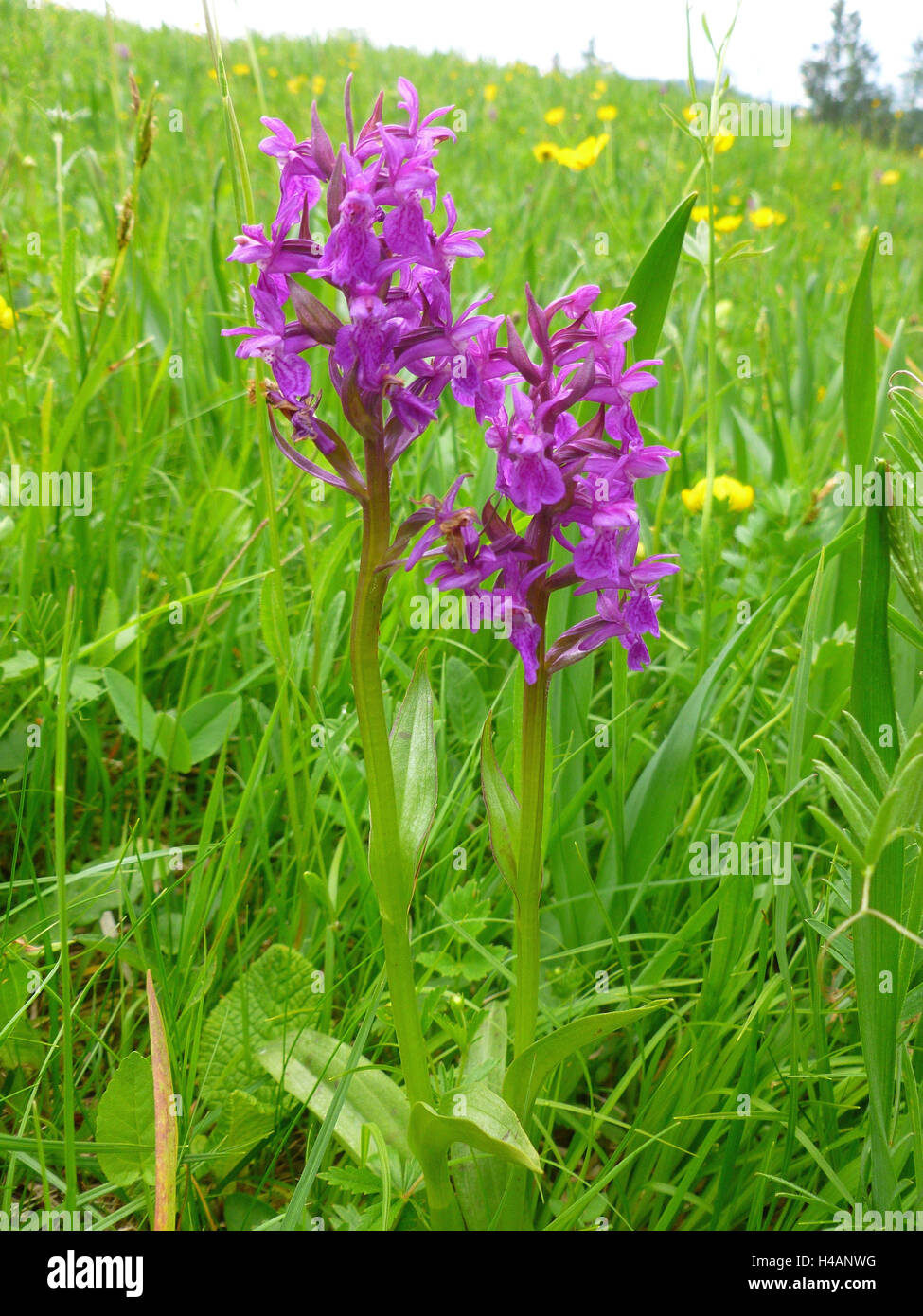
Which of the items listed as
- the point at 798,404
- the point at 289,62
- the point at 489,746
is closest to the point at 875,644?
the point at 489,746

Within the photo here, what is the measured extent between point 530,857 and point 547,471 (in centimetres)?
53

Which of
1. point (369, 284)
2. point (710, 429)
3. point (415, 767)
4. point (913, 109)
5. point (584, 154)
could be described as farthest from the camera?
point (913, 109)

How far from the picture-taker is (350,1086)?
153 centimetres

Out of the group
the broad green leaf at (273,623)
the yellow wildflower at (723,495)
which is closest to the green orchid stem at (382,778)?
the broad green leaf at (273,623)

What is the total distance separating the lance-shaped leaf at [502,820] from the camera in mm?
1393

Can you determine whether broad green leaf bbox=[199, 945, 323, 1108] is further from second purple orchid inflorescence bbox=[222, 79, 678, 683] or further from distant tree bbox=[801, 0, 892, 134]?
distant tree bbox=[801, 0, 892, 134]

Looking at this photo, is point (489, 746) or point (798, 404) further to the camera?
point (798, 404)

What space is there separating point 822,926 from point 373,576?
795 millimetres

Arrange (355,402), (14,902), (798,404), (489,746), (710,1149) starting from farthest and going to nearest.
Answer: (798,404) → (14,902) → (710,1149) → (489,746) → (355,402)

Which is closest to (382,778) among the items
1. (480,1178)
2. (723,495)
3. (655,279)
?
(480,1178)

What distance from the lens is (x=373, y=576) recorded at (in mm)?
1283

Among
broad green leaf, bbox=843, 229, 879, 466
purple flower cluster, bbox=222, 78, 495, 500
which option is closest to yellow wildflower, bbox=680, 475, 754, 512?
broad green leaf, bbox=843, 229, 879, 466

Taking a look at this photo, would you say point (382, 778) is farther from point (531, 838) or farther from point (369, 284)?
point (369, 284)

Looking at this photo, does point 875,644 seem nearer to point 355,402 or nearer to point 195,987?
point 355,402
